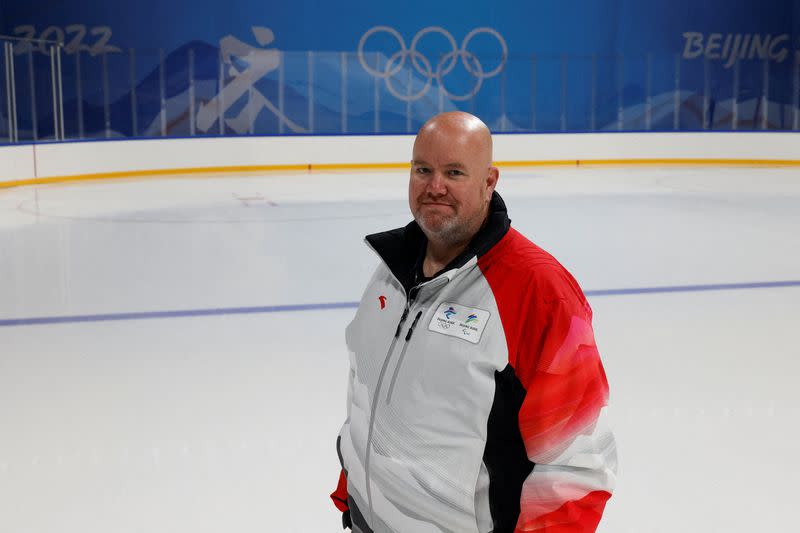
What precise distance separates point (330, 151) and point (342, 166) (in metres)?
0.31

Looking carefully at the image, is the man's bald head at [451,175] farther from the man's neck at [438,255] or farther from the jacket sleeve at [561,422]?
the jacket sleeve at [561,422]

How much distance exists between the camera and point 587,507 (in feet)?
4.64

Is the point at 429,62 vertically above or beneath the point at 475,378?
above

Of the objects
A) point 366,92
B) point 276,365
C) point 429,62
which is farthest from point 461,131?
point 429,62

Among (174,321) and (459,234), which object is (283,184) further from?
(459,234)

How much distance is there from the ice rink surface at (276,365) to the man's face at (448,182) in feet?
4.44

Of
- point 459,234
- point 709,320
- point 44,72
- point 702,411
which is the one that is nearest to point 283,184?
point 44,72

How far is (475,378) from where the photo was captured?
1.42 metres

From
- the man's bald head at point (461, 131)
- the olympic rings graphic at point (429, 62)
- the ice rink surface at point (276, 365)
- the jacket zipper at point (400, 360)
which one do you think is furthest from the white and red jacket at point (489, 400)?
the olympic rings graphic at point (429, 62)

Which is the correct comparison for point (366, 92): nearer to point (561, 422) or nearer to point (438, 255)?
point (438, 255)

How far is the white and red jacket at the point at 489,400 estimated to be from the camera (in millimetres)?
1389

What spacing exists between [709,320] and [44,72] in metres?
13.0

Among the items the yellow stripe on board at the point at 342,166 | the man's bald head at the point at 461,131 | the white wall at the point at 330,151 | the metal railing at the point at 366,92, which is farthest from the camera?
the metal railing at the point at 366,92

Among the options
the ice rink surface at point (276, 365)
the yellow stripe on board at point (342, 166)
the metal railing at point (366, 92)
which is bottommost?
the ice rink surface at point (276, 365)
